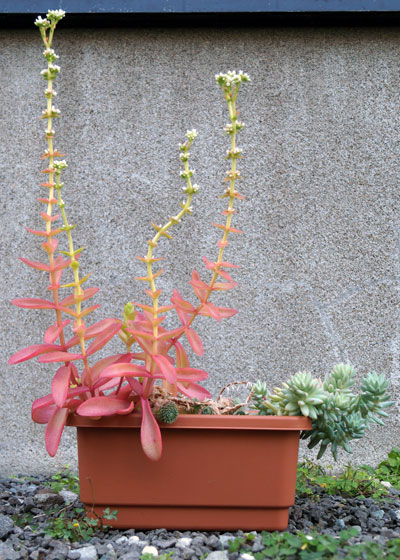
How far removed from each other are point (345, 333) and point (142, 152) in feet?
3.39

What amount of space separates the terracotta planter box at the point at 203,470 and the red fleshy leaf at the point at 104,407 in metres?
0.04

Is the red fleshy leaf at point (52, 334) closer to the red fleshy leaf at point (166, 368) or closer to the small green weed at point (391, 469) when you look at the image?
the red fleshy leaf at point (166, 368)

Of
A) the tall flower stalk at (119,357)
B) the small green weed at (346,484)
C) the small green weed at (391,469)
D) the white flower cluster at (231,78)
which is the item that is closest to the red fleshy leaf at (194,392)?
the tall flower stalk at (119,357)

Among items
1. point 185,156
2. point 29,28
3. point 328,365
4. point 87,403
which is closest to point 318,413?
point 87,403

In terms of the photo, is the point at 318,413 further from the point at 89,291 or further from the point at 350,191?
the point at 350,191

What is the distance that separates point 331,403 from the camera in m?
1.25

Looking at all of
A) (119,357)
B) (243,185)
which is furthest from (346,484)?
(243,185)

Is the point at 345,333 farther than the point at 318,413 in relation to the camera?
Yes

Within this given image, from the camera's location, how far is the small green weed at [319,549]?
99 centimetres

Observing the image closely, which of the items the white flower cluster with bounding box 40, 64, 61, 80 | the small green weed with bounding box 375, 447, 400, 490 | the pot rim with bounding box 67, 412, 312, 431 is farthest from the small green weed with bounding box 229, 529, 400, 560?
the white flower cluster with bounding box 40, 64, 61, 80

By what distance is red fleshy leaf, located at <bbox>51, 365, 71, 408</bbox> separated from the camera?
1.14 meters

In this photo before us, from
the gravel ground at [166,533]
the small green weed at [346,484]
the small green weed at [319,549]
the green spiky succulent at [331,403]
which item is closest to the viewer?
the small green weed at [319,549]

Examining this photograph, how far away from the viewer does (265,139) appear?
209 centimetres

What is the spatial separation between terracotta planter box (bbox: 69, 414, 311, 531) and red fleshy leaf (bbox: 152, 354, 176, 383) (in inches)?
4.7
